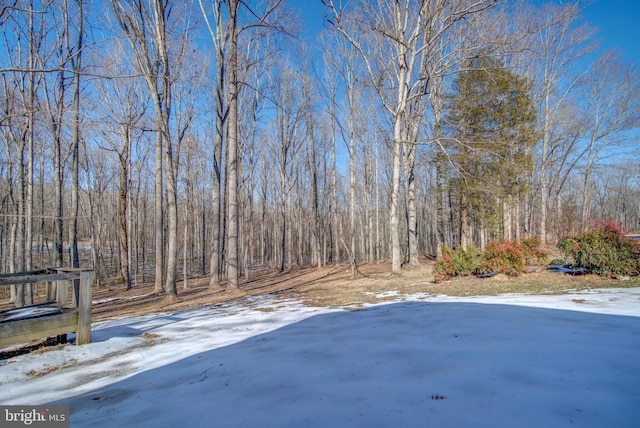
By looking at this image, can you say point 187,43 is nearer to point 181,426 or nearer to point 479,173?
point 479,173

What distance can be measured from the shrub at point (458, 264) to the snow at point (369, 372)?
393 centimetres

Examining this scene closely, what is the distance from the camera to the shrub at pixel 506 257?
8008 mm

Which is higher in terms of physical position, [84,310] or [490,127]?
[490,127]

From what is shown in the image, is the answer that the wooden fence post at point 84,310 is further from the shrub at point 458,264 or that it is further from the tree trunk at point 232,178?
the shrub at point 458,264

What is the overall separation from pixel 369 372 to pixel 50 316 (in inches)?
170

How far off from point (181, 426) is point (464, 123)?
16.4m

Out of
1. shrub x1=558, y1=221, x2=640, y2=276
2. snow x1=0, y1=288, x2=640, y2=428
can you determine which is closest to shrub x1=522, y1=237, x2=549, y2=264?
shrub x1=558, y1=221, x2=640, y2=276

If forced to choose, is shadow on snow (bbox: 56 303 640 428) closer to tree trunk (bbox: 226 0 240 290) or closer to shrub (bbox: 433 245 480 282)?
shrub (bbox: 433 245 480 282)

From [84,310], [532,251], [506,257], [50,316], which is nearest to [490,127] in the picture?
[532,251]

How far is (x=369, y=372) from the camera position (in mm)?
2590

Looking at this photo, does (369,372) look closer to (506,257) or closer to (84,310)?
(84,310)

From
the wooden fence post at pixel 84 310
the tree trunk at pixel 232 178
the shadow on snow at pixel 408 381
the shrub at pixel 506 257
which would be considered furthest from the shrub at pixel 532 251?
the wooden fence post at pixel 84 310

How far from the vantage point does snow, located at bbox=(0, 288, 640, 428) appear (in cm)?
191

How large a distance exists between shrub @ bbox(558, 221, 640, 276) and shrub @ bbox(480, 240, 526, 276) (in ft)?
3.94
